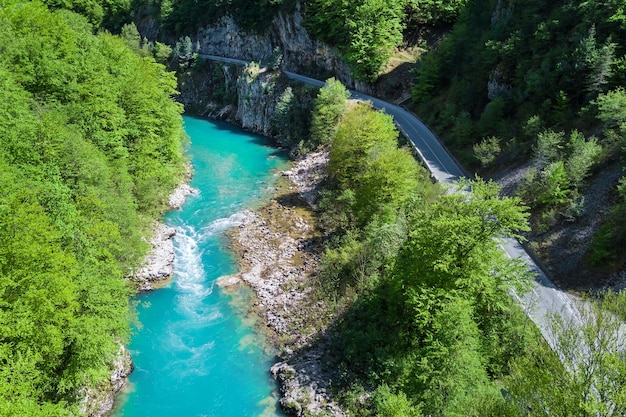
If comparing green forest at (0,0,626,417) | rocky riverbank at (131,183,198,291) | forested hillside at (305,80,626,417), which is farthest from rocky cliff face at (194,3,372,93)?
forested hillside at (305,80,626,417)

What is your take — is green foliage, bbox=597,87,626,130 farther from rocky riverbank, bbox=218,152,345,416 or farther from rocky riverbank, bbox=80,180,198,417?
rocky riverbank, bbox=80,180,198,417

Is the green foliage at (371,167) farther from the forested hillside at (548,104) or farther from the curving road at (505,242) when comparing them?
the forested hillside at (548,104)

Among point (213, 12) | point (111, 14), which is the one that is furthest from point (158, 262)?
point (111, 14)

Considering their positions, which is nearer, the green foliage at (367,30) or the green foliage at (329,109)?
the green foliage at (329,109)

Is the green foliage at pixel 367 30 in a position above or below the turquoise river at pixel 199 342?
above

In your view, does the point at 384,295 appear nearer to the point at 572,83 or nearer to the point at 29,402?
the point at 29,402

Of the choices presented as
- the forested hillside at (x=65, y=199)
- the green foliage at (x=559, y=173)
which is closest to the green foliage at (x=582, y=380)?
the green foliage at (x=559, y=173)
